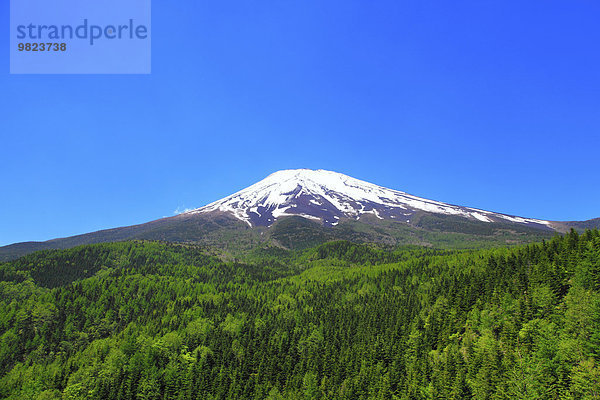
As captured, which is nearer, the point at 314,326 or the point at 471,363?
the point at 471,363

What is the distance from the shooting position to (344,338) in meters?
132

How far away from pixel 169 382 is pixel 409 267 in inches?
5660

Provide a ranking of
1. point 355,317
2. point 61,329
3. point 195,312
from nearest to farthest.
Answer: point 355,317 → point 61,329 → point 195,312

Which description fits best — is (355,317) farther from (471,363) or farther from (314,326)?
(471,363)

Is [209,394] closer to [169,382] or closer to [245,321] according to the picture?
[169,382]

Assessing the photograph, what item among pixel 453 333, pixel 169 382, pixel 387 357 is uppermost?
pixel 453 333

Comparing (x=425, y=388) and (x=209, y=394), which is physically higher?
(x=425, y=388)

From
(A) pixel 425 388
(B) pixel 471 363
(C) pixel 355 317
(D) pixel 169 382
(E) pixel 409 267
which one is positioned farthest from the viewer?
(E) pixel 409 267

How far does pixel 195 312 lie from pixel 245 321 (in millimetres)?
30758

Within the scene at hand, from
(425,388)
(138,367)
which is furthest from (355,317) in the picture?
(138,367)

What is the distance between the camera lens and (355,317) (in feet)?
475

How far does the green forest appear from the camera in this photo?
71125 mm

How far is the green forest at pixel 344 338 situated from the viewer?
71.1 metres

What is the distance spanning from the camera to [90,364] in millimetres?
126562
